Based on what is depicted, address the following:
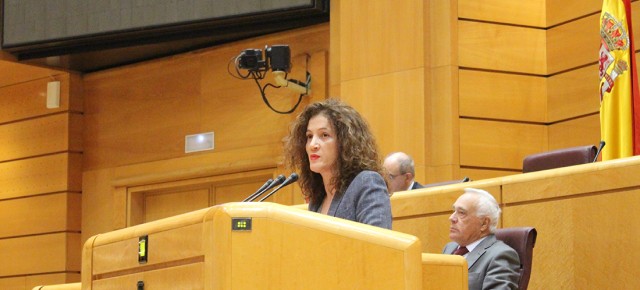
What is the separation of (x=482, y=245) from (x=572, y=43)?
2.68m

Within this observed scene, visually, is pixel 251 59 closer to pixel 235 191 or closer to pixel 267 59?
pixel 267 59

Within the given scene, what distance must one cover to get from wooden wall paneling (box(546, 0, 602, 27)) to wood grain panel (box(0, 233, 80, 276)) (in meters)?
3.42

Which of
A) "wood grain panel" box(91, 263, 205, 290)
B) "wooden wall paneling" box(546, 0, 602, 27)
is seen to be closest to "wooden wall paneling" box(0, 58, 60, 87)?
"wooden wall paneling" box(546, 0, 602, 27)

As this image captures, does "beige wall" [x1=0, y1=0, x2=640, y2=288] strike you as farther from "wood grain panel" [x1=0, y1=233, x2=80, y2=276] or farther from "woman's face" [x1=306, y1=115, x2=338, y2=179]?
"woman's face" [x1=306, y1=115, x2=338, y2=179]

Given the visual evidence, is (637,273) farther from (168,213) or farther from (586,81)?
(168,213)

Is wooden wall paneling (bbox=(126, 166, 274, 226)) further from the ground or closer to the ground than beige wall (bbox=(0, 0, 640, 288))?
closer to the ground

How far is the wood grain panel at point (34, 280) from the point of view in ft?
22.8

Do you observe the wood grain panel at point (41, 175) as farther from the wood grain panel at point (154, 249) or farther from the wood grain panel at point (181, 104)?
the wood grain panel at point (154, 249)

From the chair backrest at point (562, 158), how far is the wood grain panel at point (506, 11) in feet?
5.64

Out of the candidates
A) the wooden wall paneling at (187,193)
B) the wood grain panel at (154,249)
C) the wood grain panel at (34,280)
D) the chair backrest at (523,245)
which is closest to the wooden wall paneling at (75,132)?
the wooden wall paneling at (187,193)

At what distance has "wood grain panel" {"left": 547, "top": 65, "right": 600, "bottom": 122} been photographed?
5.30 metres

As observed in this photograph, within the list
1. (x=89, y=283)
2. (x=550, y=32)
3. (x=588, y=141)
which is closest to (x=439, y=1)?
(x=550, y=32)

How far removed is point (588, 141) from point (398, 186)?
1.33 m

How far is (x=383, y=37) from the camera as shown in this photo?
550 cm
